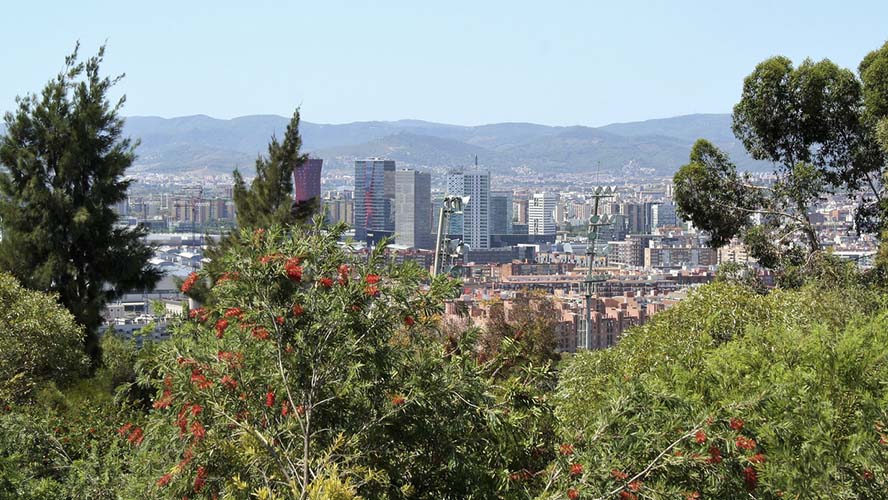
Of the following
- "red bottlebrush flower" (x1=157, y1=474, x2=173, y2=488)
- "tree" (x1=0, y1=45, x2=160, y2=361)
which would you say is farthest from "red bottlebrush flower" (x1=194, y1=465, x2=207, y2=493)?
"tree" (x1=0, y1=45, x2=160, y2=361)

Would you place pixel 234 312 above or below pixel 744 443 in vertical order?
above

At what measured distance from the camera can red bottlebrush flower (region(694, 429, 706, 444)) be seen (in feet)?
14.5

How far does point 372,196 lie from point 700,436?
169 metres

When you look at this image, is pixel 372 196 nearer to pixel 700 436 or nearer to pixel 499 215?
pixel 499 215

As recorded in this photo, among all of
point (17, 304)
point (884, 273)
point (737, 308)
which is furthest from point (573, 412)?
point (884, 273)

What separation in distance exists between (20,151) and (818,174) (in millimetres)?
10275

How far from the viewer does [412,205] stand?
165750mm

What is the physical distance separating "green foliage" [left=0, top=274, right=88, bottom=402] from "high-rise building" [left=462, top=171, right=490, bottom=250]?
143 meters

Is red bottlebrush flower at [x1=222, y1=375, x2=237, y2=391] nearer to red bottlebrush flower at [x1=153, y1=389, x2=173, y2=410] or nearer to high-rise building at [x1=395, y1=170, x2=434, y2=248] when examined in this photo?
red bottlebrush flower at [x1=153, y1=389, x2=173, y2=410]

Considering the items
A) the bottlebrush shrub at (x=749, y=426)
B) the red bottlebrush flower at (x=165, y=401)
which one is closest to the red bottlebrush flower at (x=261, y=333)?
the red bottlebrush flower at (x=165, y=401)

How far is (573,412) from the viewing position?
324 inches

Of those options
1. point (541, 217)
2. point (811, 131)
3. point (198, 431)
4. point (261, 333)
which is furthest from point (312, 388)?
point (541, 217)

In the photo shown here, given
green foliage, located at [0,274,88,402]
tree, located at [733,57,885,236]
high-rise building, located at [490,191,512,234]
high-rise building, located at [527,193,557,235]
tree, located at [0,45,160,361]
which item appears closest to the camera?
green foliage, located at [0,274,88,402]

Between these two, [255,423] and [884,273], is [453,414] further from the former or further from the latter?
[884,273]
